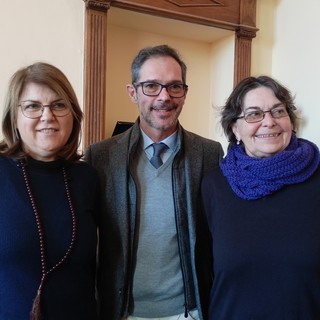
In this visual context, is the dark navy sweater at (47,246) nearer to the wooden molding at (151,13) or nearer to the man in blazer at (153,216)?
the man in blazer at (153,216)

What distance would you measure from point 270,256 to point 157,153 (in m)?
0.57

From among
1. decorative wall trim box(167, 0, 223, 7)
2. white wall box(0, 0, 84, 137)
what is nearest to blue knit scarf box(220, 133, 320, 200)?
white wall box(0, 0, 84, 137)

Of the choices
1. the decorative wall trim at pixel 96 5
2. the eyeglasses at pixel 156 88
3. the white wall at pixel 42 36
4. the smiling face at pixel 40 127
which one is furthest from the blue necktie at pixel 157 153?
the decorative wall trim at pixel 96 5

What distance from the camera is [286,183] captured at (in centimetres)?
133

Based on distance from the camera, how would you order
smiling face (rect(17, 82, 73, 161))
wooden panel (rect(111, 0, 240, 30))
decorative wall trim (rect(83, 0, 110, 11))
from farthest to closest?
wooden panel (rect(111, 0, 240, 30)), decorative wall trim (rect(83, 0, 110, 11)), smiling face (rect(17, 82, 73, 161))

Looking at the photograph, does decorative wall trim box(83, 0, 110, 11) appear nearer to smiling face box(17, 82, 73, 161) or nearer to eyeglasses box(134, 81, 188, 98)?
eyeglasses box(134, 81, 188, 98)

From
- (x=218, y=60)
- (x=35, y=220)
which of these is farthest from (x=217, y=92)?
(x=35, y=220)

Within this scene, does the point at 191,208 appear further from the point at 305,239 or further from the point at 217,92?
the point at 217,92

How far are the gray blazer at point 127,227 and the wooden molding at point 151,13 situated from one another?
4.17 feet

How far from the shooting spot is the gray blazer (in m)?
1.44

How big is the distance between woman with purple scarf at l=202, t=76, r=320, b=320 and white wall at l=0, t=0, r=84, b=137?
5.27 feet

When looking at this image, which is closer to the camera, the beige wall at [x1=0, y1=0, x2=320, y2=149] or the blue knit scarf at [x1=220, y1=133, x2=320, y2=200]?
the blue knit scarf at [x1=220, y1=133, x2=320, y2=200]

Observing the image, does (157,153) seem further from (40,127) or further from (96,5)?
(96,5)

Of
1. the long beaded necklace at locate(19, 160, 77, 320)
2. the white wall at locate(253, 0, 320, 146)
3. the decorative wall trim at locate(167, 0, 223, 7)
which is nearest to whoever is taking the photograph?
the long beaded necklace at locate(19, 160, 77, 320)
